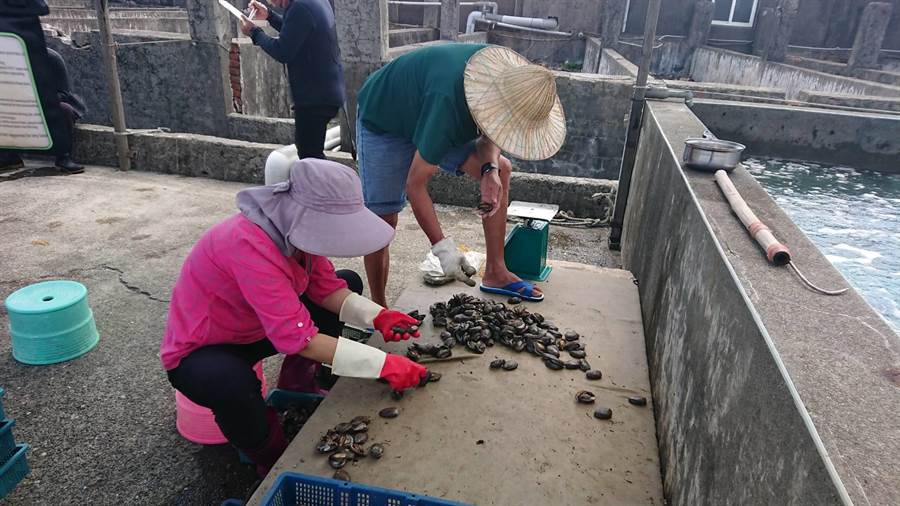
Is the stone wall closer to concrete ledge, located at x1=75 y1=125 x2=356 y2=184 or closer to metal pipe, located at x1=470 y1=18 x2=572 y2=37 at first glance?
concrete ledge, located at x1=75 y1=125 x2=356 y2=184

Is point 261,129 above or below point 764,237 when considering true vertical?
below

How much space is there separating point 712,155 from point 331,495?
83.6 inches

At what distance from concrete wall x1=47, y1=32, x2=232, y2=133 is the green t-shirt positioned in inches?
207

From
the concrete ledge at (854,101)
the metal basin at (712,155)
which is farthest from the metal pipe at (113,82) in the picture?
the concrete ledge at (854,101)

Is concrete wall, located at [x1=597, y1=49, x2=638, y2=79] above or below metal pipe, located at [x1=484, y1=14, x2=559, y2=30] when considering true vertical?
below

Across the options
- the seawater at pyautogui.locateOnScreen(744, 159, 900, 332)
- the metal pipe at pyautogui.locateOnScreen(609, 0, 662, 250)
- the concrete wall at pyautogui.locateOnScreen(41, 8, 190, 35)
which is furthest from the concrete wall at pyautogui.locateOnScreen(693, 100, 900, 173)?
the concrete wall at pyautogui.locateOnScreen(41, 8, 190, 35)

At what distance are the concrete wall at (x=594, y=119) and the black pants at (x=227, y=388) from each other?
17.9ft

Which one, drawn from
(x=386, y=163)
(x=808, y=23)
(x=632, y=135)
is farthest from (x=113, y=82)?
(x=808, y=23)

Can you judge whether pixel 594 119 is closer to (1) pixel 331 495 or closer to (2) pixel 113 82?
(2) pixel 113 82

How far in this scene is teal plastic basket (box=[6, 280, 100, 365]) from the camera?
2.81 metres

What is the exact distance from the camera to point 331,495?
174cm

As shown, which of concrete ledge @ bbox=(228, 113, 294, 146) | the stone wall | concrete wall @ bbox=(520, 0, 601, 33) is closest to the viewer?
concrete ledge @ bbox=(228, 113, 294, 146)

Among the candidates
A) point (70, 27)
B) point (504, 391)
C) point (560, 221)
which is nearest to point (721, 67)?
point (560, 221)

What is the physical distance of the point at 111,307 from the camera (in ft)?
11.6
